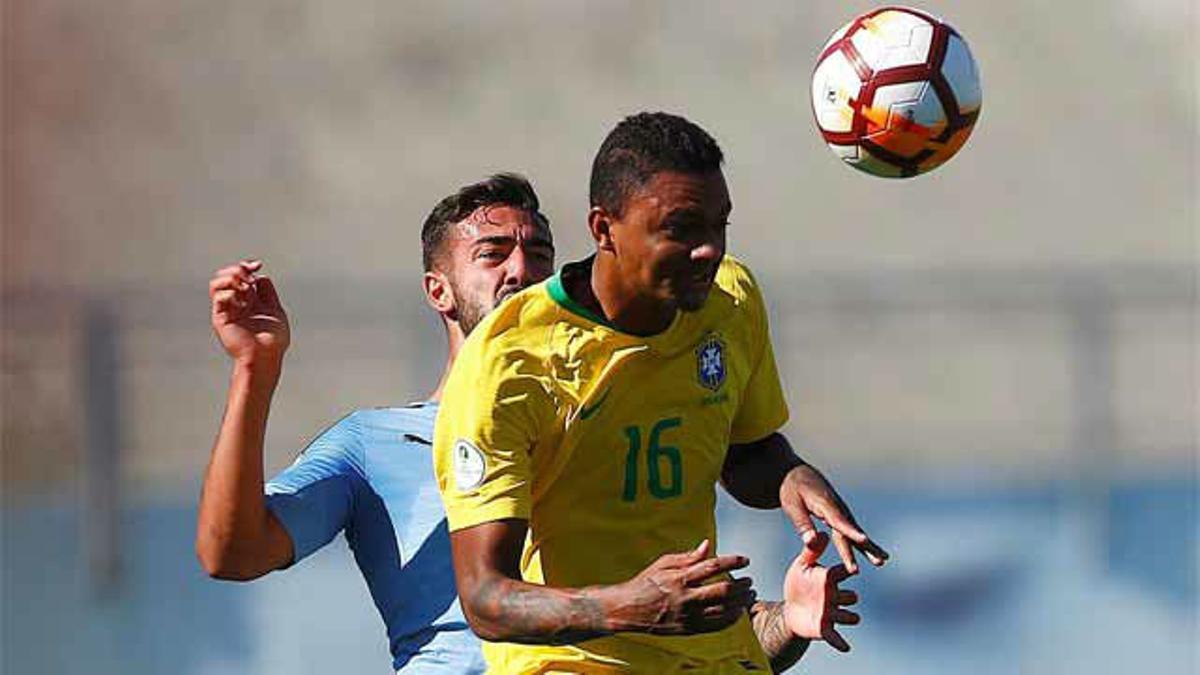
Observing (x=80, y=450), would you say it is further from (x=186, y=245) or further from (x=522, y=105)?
(x=522, y=105)

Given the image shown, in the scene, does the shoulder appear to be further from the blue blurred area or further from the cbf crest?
the blue blurred area

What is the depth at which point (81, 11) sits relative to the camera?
1595cm

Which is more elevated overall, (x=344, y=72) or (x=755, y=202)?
(x=344, y=72)

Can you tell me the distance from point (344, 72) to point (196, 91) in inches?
41.9

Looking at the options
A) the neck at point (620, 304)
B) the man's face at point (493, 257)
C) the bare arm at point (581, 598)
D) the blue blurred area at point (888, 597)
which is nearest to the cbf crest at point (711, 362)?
the neck at point (620, 304)

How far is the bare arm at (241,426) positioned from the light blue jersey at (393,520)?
0.12m

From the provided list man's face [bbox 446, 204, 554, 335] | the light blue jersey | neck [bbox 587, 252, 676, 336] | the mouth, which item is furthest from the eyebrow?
neck [bbox 587, 252, 676, 336]

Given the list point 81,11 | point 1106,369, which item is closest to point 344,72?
point 81,11

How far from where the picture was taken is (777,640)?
13.8 ft

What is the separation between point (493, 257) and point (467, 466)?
1.07 m

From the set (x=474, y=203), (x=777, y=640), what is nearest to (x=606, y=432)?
(x=777, y=640)

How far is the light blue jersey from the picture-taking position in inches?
169

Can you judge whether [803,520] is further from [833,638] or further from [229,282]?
[229,282]

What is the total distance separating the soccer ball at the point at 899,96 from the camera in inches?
185
